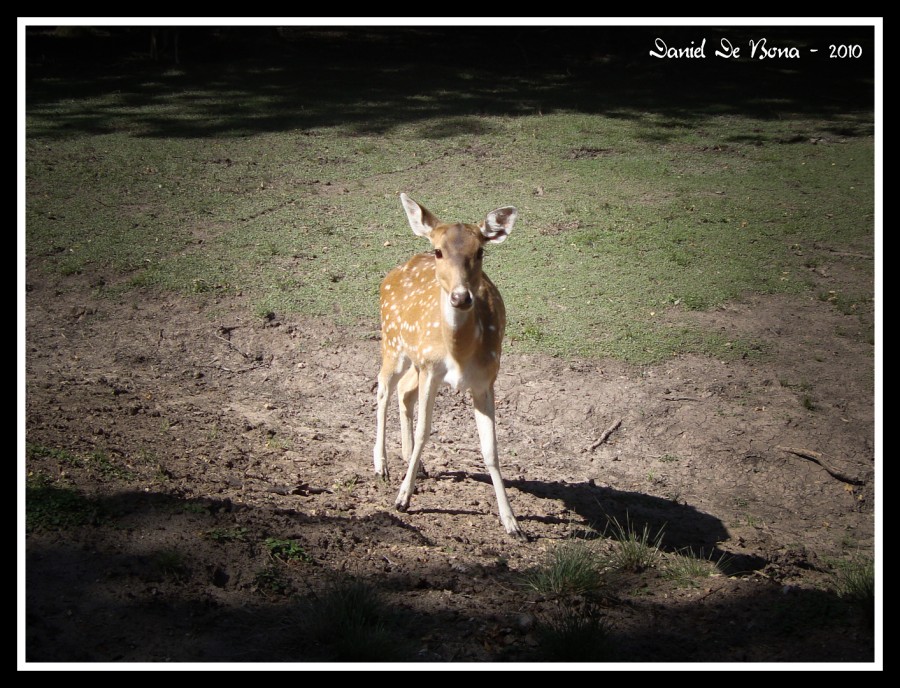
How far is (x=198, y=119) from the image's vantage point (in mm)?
14867

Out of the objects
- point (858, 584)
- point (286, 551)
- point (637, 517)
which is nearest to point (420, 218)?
point (286, 551)

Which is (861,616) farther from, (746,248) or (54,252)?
(54,252)

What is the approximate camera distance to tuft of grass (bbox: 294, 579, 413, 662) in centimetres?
407

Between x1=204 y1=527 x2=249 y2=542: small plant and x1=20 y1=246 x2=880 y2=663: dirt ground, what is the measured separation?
0.04 ft

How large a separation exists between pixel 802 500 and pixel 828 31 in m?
17.6

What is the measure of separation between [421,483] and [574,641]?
251 cm

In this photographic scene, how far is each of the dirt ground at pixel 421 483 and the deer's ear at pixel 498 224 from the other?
6.13 feet

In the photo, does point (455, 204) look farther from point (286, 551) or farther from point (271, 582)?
point (271, 582)

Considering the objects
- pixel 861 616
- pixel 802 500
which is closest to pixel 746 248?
pixel 802 500

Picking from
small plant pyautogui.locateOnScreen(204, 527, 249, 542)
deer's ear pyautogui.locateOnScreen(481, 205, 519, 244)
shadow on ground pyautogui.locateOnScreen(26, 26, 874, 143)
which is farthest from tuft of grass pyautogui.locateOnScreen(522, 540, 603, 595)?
shadow on ground pyautogui.locateOnScreen(26, 26, 874, 143)

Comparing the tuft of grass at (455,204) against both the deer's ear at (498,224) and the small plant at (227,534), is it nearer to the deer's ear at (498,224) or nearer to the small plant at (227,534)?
the deer's ear at (498,224)

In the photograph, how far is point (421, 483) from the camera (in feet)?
21.4

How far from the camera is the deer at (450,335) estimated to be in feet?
17.9

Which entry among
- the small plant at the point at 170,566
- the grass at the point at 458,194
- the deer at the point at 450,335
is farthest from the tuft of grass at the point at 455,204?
the small plant at the point at 170,566
